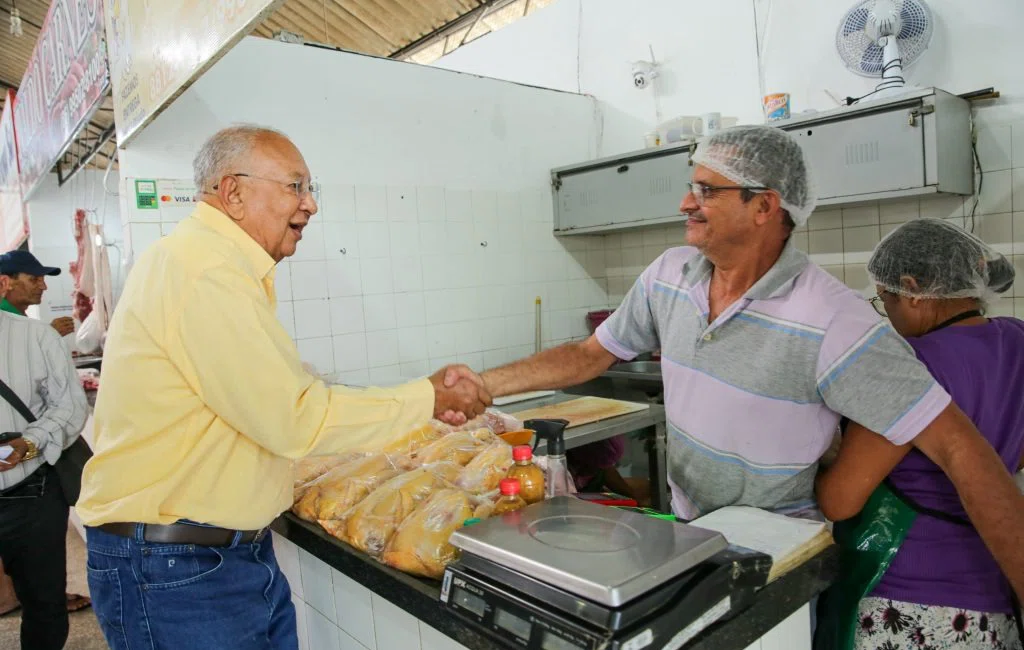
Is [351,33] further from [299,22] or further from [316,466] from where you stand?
[316,466]

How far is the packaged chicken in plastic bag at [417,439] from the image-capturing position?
2.06m

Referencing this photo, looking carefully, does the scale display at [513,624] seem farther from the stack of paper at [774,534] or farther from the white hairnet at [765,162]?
the white hairnet at [765,162]

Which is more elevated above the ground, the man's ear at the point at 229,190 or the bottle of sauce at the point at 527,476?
the man's ear at the point at 229,190

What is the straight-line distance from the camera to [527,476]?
1.52 meters

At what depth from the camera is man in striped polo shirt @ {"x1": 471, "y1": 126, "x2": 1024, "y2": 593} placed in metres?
1.30

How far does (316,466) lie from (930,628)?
1608mm

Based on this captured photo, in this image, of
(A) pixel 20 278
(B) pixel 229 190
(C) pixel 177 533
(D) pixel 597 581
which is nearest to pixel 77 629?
(A) pixel 20 278

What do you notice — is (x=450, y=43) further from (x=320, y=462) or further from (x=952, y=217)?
(x=320, y=462)

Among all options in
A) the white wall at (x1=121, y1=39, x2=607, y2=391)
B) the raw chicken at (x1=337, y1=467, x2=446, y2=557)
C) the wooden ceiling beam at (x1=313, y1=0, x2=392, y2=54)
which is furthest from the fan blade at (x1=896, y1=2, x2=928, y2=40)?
the wooden ceiling beam at (x1=313, y1=0, x2=392, y2=54)

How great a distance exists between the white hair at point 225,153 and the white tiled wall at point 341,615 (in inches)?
40.2

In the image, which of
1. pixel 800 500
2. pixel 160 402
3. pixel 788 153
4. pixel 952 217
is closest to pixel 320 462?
pixel 160 402

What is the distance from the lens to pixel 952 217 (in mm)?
3357

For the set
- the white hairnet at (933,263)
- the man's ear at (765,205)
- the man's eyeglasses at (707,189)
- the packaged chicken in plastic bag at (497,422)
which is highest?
the man's eyeglasses at (707,189)

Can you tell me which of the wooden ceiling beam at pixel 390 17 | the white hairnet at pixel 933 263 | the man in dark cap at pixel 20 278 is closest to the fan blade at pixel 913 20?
the white hairnet at pixel 933 263
